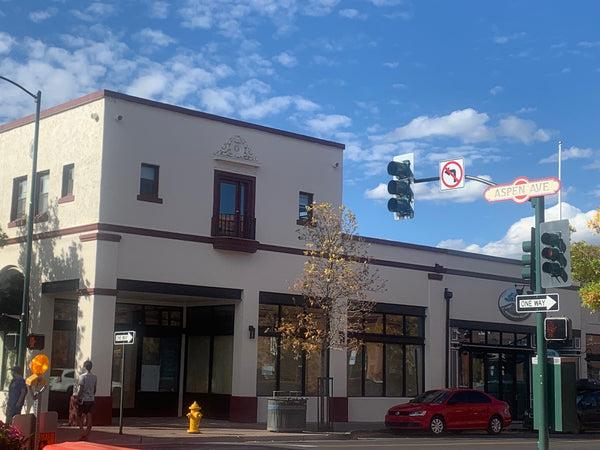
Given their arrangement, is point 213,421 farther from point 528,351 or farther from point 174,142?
point 528,351

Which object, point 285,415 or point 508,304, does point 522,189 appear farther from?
point 508,304

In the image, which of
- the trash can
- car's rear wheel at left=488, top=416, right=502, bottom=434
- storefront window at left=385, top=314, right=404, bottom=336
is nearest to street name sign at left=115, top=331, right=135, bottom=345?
the trash can

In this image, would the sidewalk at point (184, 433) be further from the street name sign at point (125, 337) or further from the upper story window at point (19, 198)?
the upper story window at point (19, 198)

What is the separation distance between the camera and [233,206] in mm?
27781

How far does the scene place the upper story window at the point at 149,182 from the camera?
85.0 ft

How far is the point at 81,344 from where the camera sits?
24516 millimetres

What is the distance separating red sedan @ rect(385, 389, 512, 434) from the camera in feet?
Answer: 86.7

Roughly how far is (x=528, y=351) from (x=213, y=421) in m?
15.0

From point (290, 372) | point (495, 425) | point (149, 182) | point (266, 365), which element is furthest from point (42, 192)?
point (495, 425)

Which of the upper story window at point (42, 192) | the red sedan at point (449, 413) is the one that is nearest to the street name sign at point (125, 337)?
the upper story window at point (42, 192)

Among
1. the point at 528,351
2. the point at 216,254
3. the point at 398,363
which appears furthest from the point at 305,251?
the point at 528,351

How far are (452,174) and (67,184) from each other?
14.1 m

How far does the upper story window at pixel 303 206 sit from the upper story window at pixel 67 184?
7.58m

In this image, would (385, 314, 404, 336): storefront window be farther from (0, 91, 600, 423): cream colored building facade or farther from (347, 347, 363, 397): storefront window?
(347, 347, 363, 397): storefront window
